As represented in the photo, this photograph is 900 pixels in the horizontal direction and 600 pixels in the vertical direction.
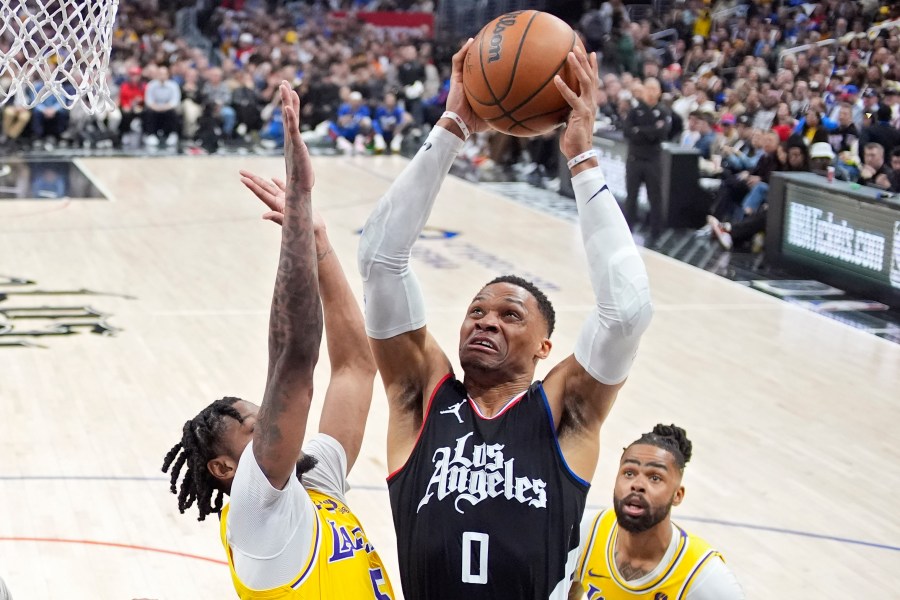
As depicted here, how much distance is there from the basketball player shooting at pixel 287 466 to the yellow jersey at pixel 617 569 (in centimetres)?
109

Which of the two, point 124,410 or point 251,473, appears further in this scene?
point 124,410

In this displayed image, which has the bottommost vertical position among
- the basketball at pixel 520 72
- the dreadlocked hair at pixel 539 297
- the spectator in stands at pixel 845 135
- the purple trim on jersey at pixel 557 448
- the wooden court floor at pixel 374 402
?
the wooden court floor at pixel 374 402

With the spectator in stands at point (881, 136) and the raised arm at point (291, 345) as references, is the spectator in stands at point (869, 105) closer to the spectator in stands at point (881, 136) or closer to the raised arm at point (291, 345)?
the spectator in stands at point (881, 136)

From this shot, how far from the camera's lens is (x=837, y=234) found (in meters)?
11.7

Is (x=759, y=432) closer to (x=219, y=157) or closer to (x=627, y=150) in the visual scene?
(x=627, y=150)

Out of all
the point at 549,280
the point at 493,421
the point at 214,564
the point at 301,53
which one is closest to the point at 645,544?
the point at 493,421

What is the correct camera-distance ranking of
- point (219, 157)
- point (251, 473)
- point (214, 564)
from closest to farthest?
point (251, 473) < point (214, 564) < point (219, 157)

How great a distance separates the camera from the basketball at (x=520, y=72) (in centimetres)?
329

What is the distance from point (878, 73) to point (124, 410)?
11.5 meters

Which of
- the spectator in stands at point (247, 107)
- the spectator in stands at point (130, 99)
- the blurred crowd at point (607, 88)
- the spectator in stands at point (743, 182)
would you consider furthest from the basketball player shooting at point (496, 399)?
the spectator in stands at point (247, 107)

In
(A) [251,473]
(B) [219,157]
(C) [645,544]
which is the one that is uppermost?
(A) [251,473]

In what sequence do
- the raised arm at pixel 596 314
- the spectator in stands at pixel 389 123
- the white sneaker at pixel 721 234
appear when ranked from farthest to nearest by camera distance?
the spectator in stands at pixel 389 123 → the white sneaker at pixel 721 234 → the raised arm at pixel 596 314

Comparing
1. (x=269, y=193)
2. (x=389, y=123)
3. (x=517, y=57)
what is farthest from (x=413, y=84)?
(x=269, y=193)

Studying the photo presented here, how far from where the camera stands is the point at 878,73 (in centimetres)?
1577
